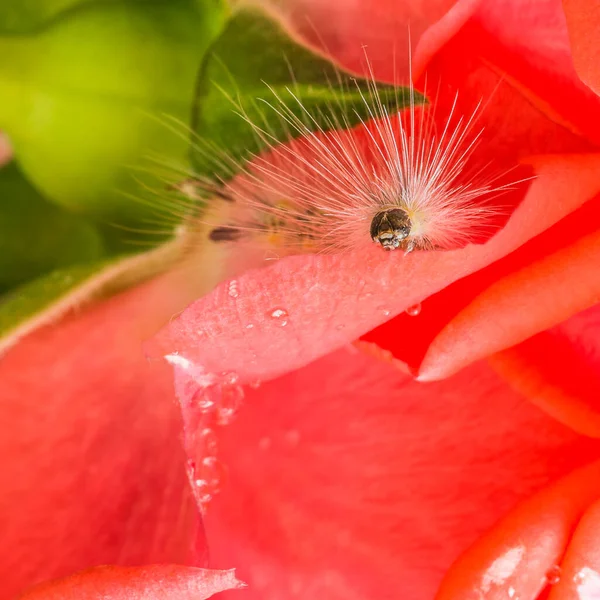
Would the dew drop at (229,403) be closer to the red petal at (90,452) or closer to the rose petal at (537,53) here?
the red petal at (90,452)

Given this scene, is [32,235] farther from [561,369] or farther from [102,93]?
[561,369]

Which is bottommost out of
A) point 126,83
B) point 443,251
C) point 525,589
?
point 525,589

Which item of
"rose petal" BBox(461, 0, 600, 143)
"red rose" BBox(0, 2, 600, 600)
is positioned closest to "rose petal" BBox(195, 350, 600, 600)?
"red rose" BBox(0, 2, 600, 600)

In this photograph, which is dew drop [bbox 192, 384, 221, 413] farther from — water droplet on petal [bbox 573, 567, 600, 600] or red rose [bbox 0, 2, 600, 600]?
water droplet on petal [bbox 573, 567, 600, 600]

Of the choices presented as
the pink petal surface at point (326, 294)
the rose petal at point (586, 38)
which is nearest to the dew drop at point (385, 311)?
the pink petal surface at point (326, 294)

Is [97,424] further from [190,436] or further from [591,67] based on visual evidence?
[591,67]

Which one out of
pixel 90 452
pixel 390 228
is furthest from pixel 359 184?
pixel 90 452

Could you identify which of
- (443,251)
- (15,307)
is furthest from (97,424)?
(443,251)
